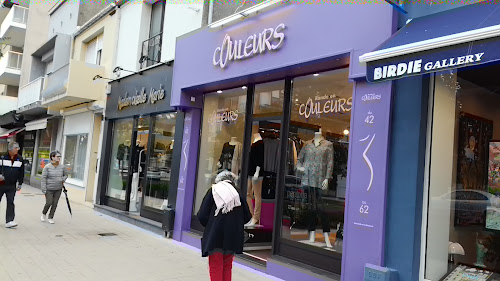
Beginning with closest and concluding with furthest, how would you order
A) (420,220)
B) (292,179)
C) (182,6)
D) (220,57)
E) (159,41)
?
1. (420,220)
2. (292,179)
3. (220,57)
4. (182,6)
5. (159,41)

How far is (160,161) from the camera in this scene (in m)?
9.88

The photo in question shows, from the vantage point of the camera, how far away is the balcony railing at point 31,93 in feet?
55.4

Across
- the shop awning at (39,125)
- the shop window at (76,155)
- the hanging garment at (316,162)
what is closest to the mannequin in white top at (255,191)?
the hanging garment at (316,162)

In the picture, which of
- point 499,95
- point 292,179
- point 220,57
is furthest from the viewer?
point 220,57

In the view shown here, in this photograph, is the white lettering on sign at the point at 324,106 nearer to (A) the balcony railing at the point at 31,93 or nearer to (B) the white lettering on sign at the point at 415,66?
(B) the white lettering on sign at the point at 415,66

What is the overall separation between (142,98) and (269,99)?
4.52m

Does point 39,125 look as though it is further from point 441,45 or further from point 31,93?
point 441,45

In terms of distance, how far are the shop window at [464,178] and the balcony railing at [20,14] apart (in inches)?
A: 1073

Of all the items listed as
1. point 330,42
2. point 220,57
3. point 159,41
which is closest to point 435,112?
point 330,42

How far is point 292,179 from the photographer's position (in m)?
6.28

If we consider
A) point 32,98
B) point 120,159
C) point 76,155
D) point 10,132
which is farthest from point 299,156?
point 10,132

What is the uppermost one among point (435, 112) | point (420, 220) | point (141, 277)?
point (435, 112)

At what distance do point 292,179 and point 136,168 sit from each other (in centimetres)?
→ 604

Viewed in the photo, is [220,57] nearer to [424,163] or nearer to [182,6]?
[182,6]
